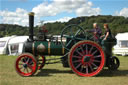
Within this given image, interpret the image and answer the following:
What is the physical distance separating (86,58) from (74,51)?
1.66ft

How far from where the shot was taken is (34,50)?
6480mm

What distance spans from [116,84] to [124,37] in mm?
13055

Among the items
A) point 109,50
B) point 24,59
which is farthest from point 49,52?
point 109,50

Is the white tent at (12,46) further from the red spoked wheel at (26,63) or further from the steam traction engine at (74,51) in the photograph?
the red spoked wheel at (26,63)

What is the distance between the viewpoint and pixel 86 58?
5.84 m

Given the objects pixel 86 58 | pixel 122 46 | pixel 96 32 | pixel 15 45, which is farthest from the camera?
pixel 15 45

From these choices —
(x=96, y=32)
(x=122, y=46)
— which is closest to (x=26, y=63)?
(x=96, y=32)

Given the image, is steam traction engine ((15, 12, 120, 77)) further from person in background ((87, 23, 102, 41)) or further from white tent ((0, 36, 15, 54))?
white tent ((0, 36, 15, 54))

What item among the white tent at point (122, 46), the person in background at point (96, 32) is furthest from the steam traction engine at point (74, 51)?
the white tent at point (122, 46)

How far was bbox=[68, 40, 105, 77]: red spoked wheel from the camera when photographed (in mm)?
5797

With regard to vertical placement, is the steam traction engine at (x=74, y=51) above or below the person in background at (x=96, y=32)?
below

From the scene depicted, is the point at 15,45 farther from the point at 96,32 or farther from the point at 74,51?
the point at 96,32

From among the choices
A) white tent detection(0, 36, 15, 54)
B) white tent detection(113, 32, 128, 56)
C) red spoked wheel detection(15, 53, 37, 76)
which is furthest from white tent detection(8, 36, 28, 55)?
red spoked wheel detection(15, 53, 37, 76)

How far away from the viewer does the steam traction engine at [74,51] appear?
582 centimetres
